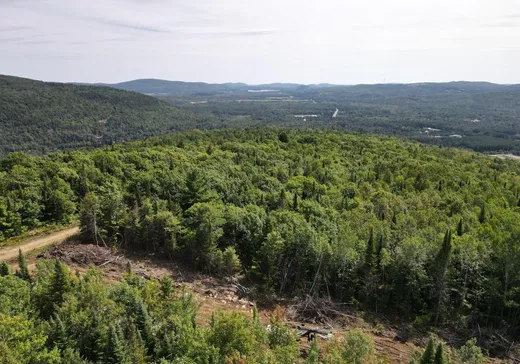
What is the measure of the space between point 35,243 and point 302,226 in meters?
36.2

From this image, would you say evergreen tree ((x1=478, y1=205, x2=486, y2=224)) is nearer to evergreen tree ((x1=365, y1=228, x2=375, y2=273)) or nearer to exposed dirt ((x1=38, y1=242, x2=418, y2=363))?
evergreen tree ((x1=365, y1=228, x2=375, y2=273))

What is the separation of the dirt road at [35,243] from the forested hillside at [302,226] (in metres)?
A: 3.09

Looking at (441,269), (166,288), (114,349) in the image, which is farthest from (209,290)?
(441,269)

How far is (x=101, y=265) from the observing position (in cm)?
4612

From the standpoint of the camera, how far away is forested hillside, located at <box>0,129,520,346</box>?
143 feet

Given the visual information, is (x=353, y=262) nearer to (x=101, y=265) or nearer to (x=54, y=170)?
(x=101, y=265)

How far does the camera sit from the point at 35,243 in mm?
50094

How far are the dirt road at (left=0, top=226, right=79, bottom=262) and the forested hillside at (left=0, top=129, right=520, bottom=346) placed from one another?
3093 mm

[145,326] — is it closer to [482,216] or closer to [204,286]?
[204,286]

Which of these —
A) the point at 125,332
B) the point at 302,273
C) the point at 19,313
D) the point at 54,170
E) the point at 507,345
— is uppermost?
the point at 54,170

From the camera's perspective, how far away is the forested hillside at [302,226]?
43.6 metres

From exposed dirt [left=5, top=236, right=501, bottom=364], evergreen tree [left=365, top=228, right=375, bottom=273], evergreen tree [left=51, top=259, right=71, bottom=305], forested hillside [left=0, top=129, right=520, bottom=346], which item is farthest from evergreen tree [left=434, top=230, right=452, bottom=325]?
evergreen tree [left=51, top=259, right=71, bottom=305]

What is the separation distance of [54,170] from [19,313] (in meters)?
41.2

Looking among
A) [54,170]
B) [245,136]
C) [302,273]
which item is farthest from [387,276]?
[245,136]
